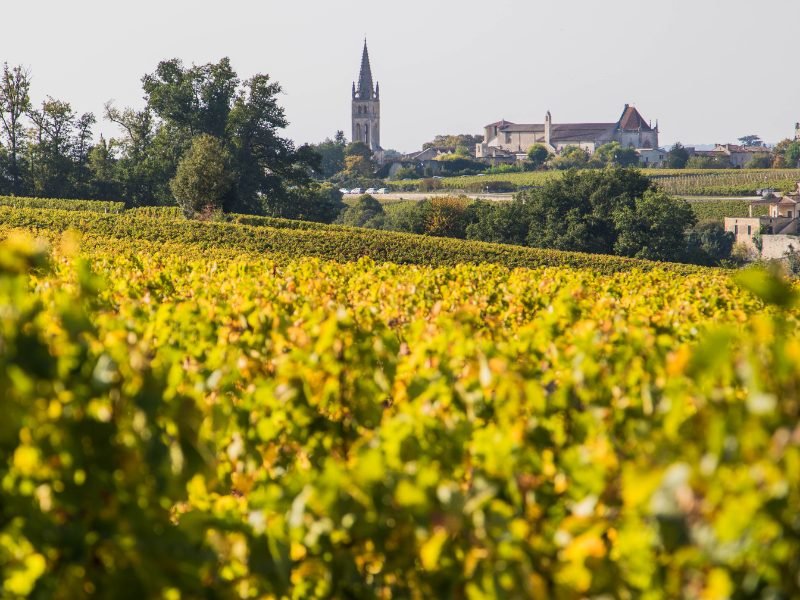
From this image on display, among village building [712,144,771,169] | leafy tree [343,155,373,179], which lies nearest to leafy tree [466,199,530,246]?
leafy tree [343,155,373,179]

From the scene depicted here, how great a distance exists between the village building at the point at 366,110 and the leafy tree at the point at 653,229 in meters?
134

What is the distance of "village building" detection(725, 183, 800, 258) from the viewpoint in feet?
289

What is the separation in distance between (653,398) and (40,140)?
58713 millimetres

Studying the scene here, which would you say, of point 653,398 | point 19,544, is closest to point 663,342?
point 653,398

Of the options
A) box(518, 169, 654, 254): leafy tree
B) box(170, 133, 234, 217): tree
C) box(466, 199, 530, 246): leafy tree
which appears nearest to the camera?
box(170, 133, 234, 217): tree

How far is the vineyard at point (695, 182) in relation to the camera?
114375mm

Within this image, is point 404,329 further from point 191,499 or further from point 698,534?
point 698,534

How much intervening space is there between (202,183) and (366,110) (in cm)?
14390

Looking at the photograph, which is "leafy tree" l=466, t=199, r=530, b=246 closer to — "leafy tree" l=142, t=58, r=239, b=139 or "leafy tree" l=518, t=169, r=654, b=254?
"leafy tree" l=518, t=169, r=654, b=254

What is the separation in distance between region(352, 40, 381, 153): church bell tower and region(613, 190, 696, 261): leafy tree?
13419cm

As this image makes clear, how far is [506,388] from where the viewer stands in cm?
367

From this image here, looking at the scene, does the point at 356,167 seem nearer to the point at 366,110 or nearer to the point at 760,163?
the point at 366,110

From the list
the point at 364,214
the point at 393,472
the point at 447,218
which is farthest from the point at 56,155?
the point at 393,472

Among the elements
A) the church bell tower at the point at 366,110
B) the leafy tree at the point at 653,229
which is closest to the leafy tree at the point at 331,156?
the church bell tower at the point at 366,110
